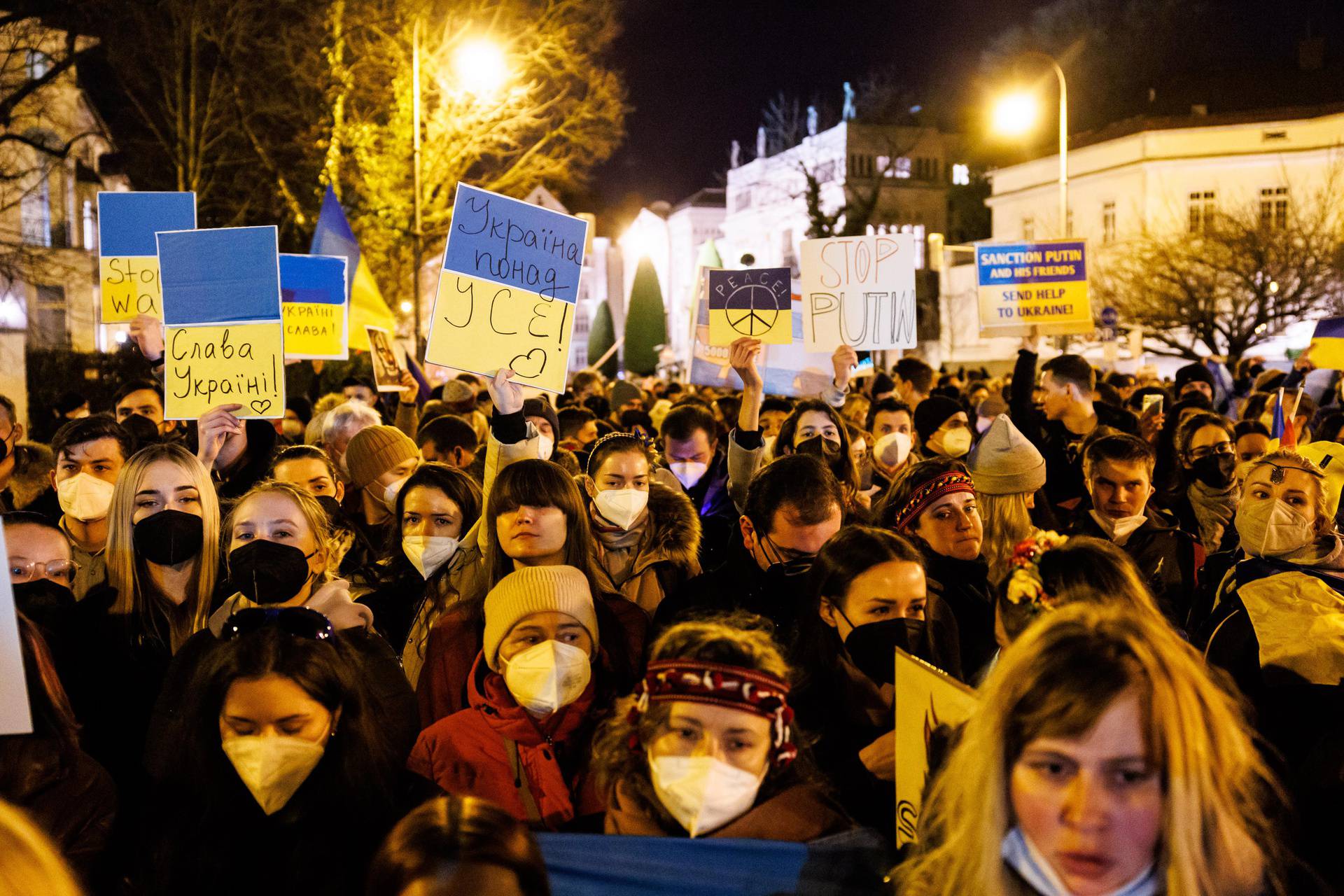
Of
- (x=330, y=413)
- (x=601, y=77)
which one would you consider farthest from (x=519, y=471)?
(x=601, y=77)

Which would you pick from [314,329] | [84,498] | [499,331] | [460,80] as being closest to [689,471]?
[499,331]

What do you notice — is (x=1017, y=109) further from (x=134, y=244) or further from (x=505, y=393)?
(x=505, y=393)

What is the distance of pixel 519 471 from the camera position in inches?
171

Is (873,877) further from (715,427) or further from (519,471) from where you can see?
(715,427)

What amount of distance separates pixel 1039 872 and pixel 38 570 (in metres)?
3.31

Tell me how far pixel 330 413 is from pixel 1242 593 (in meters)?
5.38

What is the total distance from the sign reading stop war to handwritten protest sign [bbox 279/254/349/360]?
142 inches

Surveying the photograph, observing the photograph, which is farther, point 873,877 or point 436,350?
point 436,350

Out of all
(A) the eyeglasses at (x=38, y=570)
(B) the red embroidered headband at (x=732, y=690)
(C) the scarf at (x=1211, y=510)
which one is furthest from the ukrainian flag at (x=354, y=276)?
(B) the red embroidered headband at (x=732, y=690)

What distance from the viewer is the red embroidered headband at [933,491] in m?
4.74

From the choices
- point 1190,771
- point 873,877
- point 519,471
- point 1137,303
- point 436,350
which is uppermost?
point 1137,303

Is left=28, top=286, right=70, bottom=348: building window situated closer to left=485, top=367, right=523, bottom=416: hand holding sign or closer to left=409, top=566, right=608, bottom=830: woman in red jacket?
left=485, top=367, right=523, bottom=416: hand holding sign

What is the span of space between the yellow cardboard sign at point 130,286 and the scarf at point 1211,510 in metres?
6.60

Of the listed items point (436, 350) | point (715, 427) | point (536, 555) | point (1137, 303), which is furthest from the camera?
point (1137, 303)
